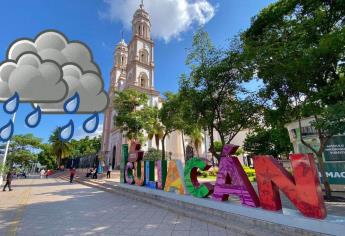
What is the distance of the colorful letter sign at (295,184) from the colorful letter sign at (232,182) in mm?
425

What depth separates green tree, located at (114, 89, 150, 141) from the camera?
85.5 ft

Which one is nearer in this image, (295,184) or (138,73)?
(295,184)

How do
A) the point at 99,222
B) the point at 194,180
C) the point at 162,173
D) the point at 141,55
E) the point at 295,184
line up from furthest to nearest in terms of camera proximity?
the point at 141,55, the point at 162,173, the point at 194,180, the point at 99,222, the point at 295,184

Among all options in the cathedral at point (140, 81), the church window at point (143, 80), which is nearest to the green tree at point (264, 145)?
the cathedral at point (140, 81)

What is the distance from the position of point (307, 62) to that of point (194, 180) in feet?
21.0

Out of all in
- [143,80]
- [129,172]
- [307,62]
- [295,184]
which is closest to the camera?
[295,184]

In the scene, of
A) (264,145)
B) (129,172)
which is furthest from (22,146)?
(264,145)

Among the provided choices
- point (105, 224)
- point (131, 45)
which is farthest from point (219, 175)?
point (131, 45)

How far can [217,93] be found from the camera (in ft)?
40.8

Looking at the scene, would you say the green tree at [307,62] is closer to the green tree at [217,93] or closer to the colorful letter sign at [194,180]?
the green tree at [217,93]

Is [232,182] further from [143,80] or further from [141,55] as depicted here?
[141,55]

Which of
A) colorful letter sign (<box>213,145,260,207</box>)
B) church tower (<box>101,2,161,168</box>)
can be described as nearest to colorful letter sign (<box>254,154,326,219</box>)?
colorful letter sign (<box>213,145,260,207</box>)

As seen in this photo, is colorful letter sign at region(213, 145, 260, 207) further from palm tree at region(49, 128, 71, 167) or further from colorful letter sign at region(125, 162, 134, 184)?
palm tree at region(49, 128, 71, 167)

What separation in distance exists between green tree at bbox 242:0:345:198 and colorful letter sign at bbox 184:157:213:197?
440 centimetres
